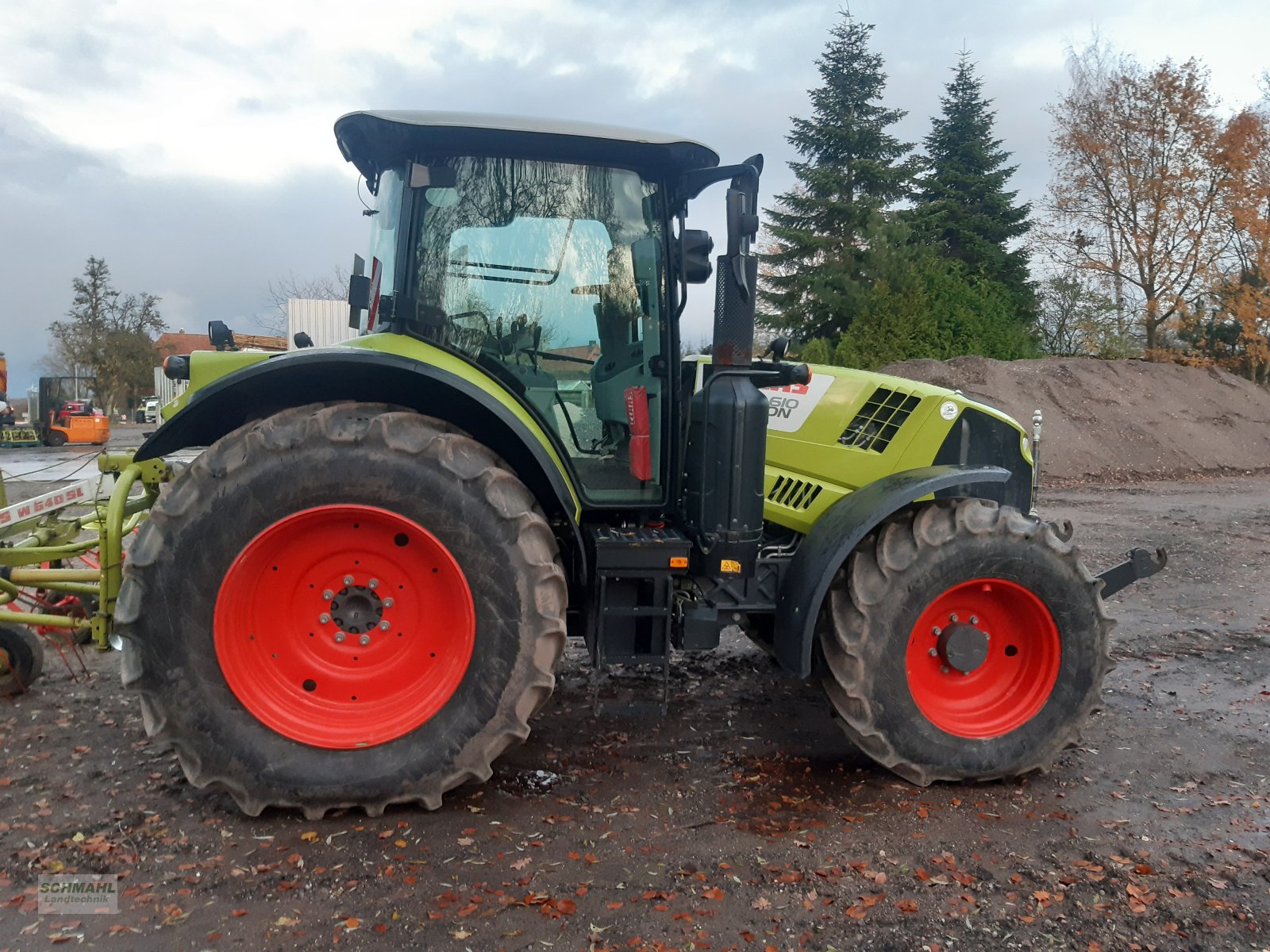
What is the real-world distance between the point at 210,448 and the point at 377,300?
36.2 inches

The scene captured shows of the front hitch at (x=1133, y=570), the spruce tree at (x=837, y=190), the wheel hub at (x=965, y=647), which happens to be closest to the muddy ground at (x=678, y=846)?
the wheel hub at (x=965, y=647)

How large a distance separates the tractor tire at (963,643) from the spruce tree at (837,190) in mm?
19903

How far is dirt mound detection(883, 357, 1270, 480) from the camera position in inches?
736

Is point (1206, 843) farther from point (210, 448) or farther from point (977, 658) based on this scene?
point (210, 448)

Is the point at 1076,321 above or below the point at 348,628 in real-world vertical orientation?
above

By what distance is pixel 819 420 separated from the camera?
443 centimetres

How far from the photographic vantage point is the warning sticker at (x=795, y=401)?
4492 millimetres

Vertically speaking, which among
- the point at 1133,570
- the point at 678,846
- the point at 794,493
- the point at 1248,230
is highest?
the point at 1248,230

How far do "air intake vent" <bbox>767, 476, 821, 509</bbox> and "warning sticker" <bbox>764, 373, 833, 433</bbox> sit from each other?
0.28 meters

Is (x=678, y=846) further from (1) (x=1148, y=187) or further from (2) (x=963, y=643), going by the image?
(1) (x=1148, y=187)

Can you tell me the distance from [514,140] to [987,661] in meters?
2.96

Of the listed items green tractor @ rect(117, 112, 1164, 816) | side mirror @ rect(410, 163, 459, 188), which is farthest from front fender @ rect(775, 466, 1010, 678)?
side mirror @ rect(410, 163, 459, 188)

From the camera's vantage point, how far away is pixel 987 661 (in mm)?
3934

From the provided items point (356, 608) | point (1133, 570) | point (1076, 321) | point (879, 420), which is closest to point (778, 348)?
point (879, 420)
